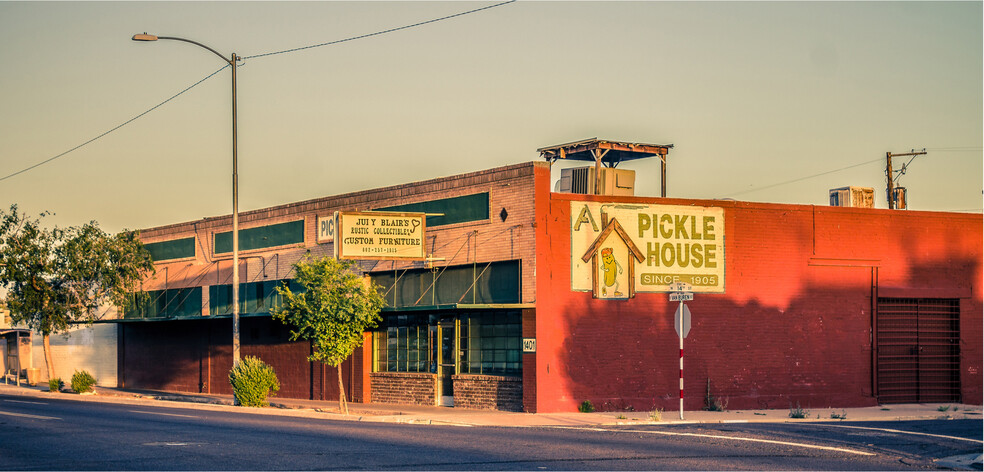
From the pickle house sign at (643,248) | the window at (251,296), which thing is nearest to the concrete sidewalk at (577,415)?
the pickle house sign at (643,248)

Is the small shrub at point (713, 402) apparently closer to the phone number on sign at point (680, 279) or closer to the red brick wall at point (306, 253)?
the phone number on sign at point (680, 279)

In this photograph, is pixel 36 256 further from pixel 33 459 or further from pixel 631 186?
pixel 33 459

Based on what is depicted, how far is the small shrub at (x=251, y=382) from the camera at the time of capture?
3123 centimetres

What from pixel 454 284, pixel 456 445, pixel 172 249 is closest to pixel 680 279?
pixel 454 284

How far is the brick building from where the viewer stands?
27.7 meters

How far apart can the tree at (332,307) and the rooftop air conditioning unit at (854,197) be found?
14662 mm

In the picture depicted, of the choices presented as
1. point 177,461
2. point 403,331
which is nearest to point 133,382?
point 403,331

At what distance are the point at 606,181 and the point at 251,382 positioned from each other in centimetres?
1217

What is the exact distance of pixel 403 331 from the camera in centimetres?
3234

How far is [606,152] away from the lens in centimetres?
3506

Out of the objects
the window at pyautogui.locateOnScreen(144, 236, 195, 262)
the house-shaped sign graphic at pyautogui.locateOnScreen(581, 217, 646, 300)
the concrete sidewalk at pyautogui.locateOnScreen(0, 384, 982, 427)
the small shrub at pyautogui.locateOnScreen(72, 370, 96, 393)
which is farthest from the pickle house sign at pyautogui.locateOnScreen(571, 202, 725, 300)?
the small shrub at pyautogui.locateOnScreen(72, 370, 96, 393)

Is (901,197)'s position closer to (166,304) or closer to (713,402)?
(713,402)

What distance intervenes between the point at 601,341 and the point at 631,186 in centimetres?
558

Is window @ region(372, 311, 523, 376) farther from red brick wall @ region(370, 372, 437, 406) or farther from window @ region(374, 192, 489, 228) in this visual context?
window @ region(374, 192, 489, 228)
